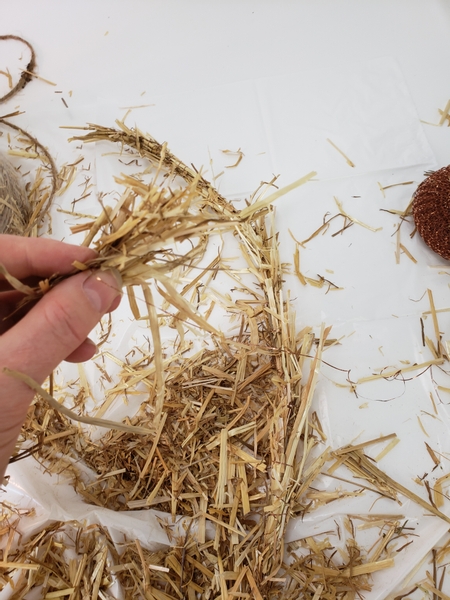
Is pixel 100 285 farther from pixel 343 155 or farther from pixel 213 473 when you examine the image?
pixel 343 155

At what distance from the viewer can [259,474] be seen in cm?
96

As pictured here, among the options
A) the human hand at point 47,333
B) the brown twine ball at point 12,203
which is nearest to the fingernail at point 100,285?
the human hand at point 47,333

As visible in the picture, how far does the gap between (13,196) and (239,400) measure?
765 mm

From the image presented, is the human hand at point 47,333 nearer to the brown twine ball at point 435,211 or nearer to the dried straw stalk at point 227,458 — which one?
the dried straw stalk at point 227,458

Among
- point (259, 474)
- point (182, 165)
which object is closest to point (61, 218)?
point (182, 165)

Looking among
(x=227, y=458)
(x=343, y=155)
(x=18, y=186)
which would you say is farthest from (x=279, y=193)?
(x=18, y=186)

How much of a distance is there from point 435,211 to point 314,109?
47cm

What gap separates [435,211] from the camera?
43.1 inches

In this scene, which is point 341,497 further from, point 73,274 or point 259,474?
point 73,274

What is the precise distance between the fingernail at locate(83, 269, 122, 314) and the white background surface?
61 centimetres

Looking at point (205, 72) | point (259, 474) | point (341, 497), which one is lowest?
point (341, 497)

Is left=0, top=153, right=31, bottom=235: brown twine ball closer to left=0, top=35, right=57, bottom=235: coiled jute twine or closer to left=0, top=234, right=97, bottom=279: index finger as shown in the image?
left=0, top=35, right=57, bottom=235: coiled jute twine

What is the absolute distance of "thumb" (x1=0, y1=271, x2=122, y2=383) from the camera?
1.96 feet

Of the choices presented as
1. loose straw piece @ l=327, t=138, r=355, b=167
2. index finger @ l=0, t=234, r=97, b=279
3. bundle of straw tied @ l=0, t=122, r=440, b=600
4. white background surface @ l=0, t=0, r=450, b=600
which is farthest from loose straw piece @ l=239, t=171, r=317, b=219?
loose straw piece @ l=327, t=138, r=355, b=167
